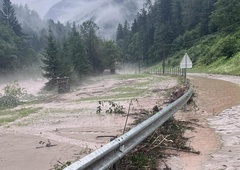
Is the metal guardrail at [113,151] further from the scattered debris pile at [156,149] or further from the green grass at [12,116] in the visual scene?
the green grass at [12,116]

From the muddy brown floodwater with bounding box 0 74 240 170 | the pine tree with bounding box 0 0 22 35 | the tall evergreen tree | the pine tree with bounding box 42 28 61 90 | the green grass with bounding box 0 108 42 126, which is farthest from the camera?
the pine tree with bounding box 0 0 22 35

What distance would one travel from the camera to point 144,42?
138 metres

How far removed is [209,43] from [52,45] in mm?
56874

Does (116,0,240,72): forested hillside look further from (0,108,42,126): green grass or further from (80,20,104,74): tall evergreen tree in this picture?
(0,108,42,126): green grass

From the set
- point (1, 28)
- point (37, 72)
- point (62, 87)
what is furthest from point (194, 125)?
point (1, 28)

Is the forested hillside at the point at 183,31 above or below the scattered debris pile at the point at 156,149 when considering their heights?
above

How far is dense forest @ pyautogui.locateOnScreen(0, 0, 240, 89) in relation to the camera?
6250 centimetres

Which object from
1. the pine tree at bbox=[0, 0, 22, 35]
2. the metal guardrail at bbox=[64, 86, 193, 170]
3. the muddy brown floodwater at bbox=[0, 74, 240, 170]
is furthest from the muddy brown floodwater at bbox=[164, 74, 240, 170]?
the pine tree at bbox=[0, 0, 22, 35]

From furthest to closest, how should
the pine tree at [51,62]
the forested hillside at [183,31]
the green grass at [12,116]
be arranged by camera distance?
the forested hillside at [183,31]
the pine tree at [51,62]
the green grass at [12,116]

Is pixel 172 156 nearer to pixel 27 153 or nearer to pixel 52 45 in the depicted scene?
pixel 27 153

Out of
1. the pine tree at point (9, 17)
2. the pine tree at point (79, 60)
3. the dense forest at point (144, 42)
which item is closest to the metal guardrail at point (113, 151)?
the dense forest at point (144, 42)

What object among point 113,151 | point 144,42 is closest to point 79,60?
point 113,151

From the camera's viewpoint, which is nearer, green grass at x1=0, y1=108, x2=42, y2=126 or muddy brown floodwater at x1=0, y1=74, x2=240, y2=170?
muddy brown floodwater at x1=0, y1=74, x2=240, y2=170

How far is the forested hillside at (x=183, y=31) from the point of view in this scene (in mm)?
83125
